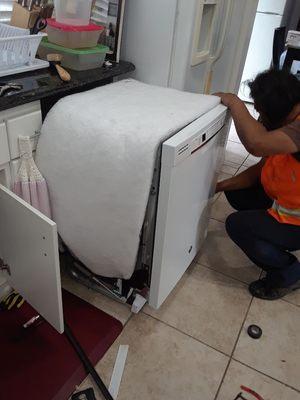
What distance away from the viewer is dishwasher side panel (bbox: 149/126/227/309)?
105 centimetres

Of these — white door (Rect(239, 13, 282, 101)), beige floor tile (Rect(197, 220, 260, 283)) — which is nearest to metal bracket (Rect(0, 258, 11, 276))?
beige floor tile (Rect(197, 220, 260, 283))

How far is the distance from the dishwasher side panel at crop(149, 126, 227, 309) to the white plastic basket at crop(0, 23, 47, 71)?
2.22 ft

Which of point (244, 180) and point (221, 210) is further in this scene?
point (221, 210)

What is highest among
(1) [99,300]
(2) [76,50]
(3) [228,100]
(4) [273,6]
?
(4) [273,6]

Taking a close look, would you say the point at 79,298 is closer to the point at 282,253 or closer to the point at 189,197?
the point at 189,197

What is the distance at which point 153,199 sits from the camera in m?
1.10

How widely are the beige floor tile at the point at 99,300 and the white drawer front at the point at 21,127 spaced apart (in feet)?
2.17

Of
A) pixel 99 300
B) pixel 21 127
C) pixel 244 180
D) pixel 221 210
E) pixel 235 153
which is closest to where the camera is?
pixel 21 127

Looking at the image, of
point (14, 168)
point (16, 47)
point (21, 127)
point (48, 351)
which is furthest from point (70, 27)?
point (48, 351)

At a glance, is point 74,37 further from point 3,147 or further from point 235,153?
point 235,153

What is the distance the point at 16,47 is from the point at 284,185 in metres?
1.12

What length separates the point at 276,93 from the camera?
4.07 ft

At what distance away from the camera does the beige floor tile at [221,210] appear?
212 cm

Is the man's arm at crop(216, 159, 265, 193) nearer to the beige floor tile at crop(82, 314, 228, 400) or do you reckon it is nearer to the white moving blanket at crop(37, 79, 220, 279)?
the white moving blanket at crop(37, 79, 220, 279)
